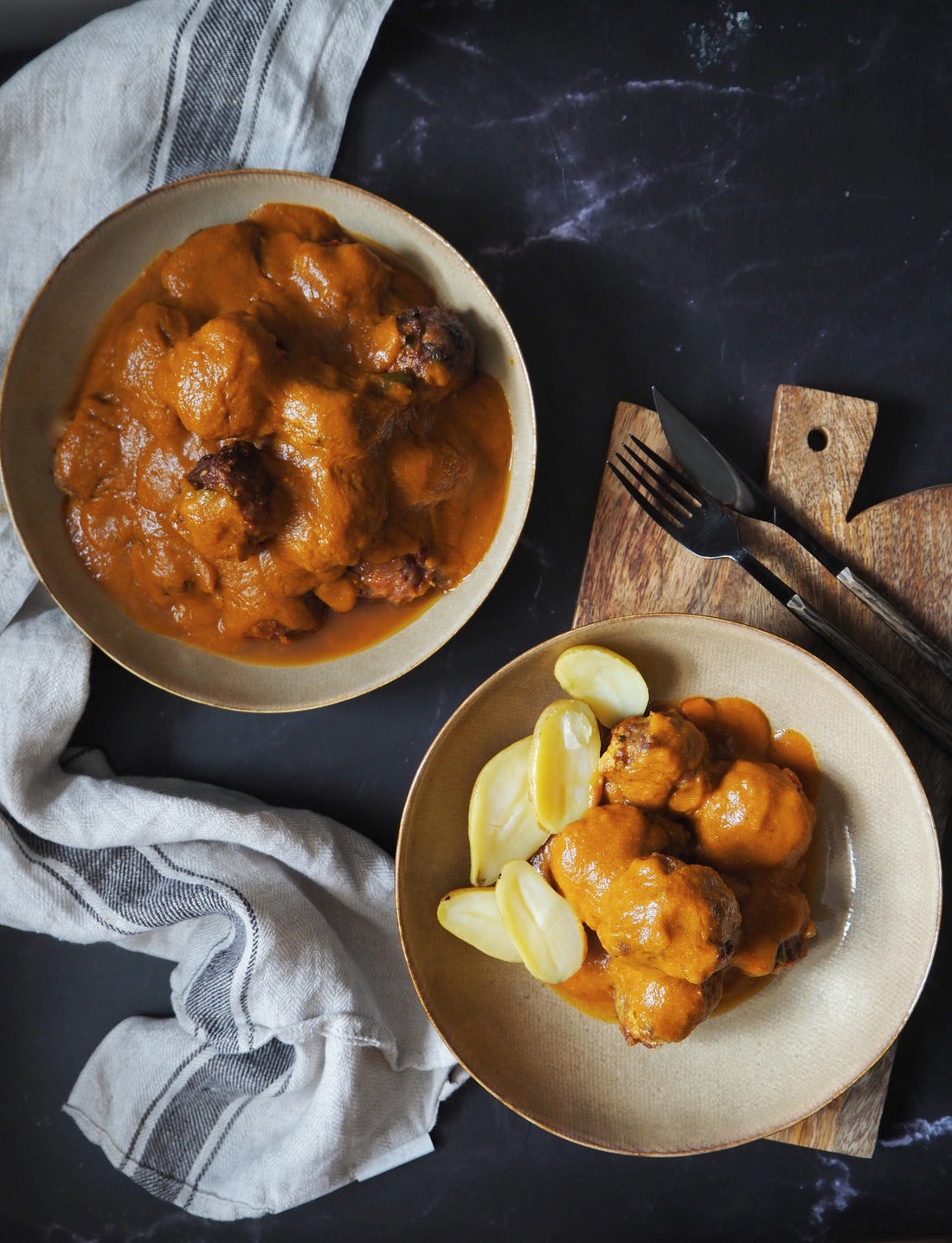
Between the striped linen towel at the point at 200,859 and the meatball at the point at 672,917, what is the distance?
2.16 ft

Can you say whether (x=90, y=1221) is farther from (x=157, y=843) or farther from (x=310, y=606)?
(x=310, y=606)

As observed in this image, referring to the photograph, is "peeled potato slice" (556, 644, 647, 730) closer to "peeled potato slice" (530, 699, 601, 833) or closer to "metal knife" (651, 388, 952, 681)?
"peeled potato slice" (530, 699, 601, 833)

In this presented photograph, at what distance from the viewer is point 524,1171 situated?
2102 millimetres

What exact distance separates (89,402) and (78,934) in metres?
1.16

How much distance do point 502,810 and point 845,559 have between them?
90 centimetres

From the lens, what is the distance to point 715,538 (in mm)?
1866

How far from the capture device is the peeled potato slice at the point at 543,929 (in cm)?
172

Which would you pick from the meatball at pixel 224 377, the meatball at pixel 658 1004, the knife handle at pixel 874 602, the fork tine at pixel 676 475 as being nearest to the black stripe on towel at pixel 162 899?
the meatball at pixel 658 1004

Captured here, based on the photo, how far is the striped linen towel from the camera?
6.24ft

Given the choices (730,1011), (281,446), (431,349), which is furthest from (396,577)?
(730,1011)

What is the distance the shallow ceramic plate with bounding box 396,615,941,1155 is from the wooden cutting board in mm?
175

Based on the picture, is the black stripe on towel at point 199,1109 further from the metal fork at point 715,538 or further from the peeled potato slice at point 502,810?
the metal fork at point 715,538

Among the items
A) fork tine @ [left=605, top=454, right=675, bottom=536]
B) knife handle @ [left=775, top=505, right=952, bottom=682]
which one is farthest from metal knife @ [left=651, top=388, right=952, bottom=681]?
fork tine @ [left=605, top=454, right=675, bottom=536]

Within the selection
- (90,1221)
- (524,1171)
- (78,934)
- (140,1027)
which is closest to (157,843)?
(78,934)
